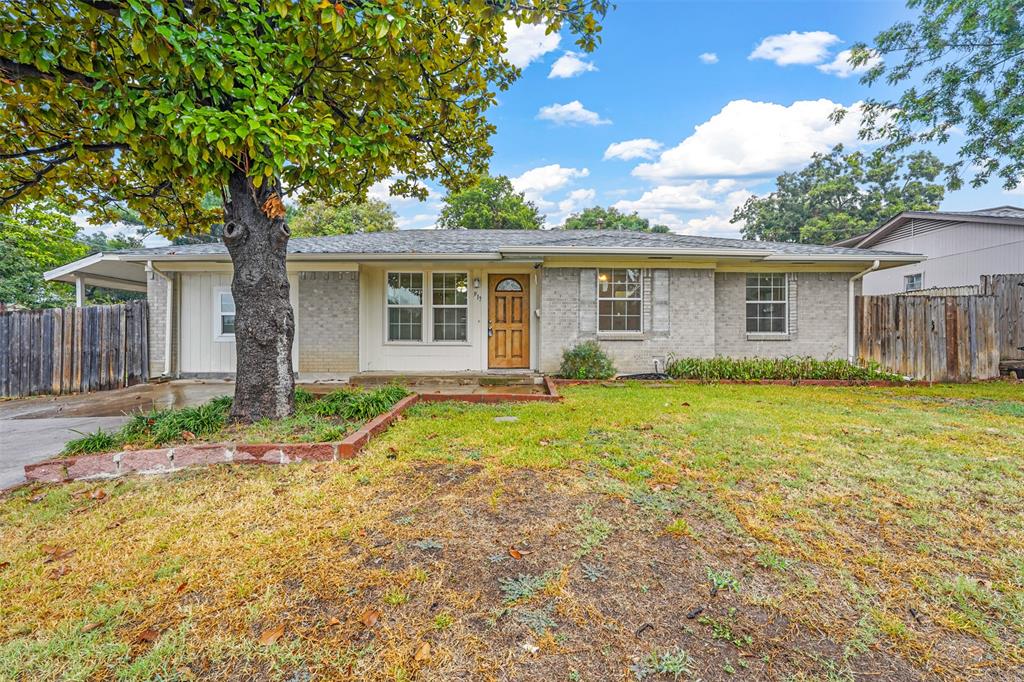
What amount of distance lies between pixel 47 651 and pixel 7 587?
824 mm

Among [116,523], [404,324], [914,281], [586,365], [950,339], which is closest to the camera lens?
[116,523]

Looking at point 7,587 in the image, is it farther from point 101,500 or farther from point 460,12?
point 460,12

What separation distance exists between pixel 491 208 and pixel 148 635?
92.0 feet

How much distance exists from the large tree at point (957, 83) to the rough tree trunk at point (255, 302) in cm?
1439

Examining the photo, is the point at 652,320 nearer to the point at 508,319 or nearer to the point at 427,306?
the point at 508,319

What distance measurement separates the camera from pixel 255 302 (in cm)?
480

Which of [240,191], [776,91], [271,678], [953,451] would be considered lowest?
[271,678]

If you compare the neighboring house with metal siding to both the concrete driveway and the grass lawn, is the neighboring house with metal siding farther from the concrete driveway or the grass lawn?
the concrete driveway

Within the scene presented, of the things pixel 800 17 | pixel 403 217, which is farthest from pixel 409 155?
pixel 403 217

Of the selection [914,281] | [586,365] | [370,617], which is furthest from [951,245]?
[370,617]

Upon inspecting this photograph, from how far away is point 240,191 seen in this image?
15.9ft

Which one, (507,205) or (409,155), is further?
(507,205)

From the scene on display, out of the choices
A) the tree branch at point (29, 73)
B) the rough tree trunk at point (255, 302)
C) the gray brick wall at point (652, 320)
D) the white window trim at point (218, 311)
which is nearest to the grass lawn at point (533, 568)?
the rough tree trunk at point (255, 302)

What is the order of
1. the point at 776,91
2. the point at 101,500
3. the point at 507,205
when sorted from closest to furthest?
the point at 101,500
the point at 776,91
the point at 507,205
